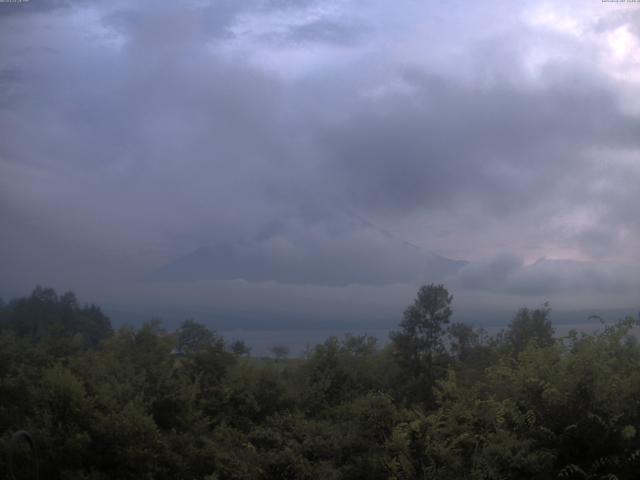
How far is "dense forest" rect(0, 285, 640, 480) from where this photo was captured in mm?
10242

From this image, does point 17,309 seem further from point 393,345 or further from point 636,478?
point 636,478

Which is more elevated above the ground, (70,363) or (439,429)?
(70,363)

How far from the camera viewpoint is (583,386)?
10.4 m

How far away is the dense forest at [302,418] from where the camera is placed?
10.2 metres

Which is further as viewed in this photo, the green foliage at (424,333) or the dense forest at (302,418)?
the green foliage at (424,333)

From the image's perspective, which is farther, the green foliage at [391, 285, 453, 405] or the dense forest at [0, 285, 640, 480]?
the green foliage at [391, 285, 453, 405]

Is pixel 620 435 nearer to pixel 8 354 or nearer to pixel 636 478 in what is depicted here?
pixel 636 478

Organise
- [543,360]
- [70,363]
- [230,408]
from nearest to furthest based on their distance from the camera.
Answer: [543,360] → [70,363] → [230,408]

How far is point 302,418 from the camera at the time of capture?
48.0 feet

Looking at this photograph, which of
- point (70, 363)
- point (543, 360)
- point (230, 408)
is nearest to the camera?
point (543, 360)

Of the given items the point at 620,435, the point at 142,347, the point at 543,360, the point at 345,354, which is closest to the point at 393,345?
the point at 345,354

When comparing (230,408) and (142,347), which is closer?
(230,408)

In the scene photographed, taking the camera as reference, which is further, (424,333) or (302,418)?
(424,333)

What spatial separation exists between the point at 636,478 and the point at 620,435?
68 cm
